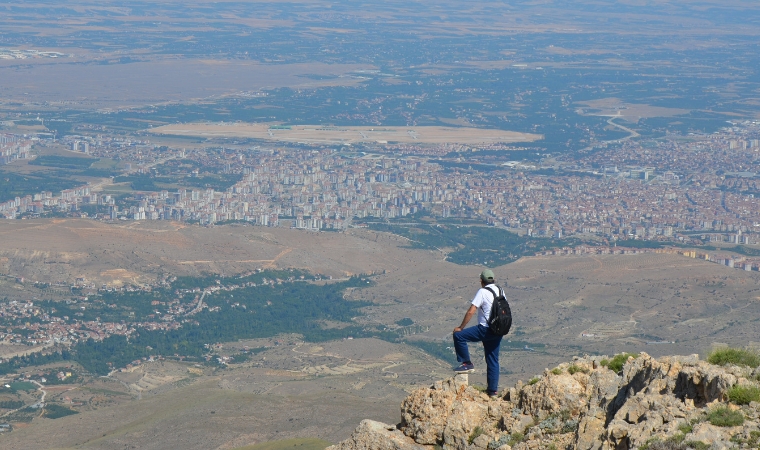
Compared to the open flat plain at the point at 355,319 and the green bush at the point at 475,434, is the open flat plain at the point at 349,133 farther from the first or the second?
the green bush at the point at 475,434

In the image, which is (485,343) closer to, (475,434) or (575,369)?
(575,369)

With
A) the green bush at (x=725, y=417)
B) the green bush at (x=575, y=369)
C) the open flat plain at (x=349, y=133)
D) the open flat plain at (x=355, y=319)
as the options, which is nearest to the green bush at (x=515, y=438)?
the green bush at (x=575, y=369)

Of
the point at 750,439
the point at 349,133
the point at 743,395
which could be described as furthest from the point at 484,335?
the point at 349,133

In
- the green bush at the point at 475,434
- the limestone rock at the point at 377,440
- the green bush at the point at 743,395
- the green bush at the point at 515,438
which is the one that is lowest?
the limestone rock at the point at 377,440

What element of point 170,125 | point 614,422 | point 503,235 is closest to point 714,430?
point 614,422

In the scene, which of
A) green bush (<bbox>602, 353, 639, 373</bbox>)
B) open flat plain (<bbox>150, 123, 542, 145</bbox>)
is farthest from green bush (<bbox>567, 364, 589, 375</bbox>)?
open flat plain (<bbox>150, 123, 542, 145</bbox>)

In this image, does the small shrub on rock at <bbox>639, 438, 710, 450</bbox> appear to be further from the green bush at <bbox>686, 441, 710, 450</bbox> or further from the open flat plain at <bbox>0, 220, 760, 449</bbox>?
the open flat plain at <bbox>0, 220, 760, 449</bbox>

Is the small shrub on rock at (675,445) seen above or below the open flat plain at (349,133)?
above

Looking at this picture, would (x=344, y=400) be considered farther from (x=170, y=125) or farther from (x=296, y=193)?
(x=170, y=125)
